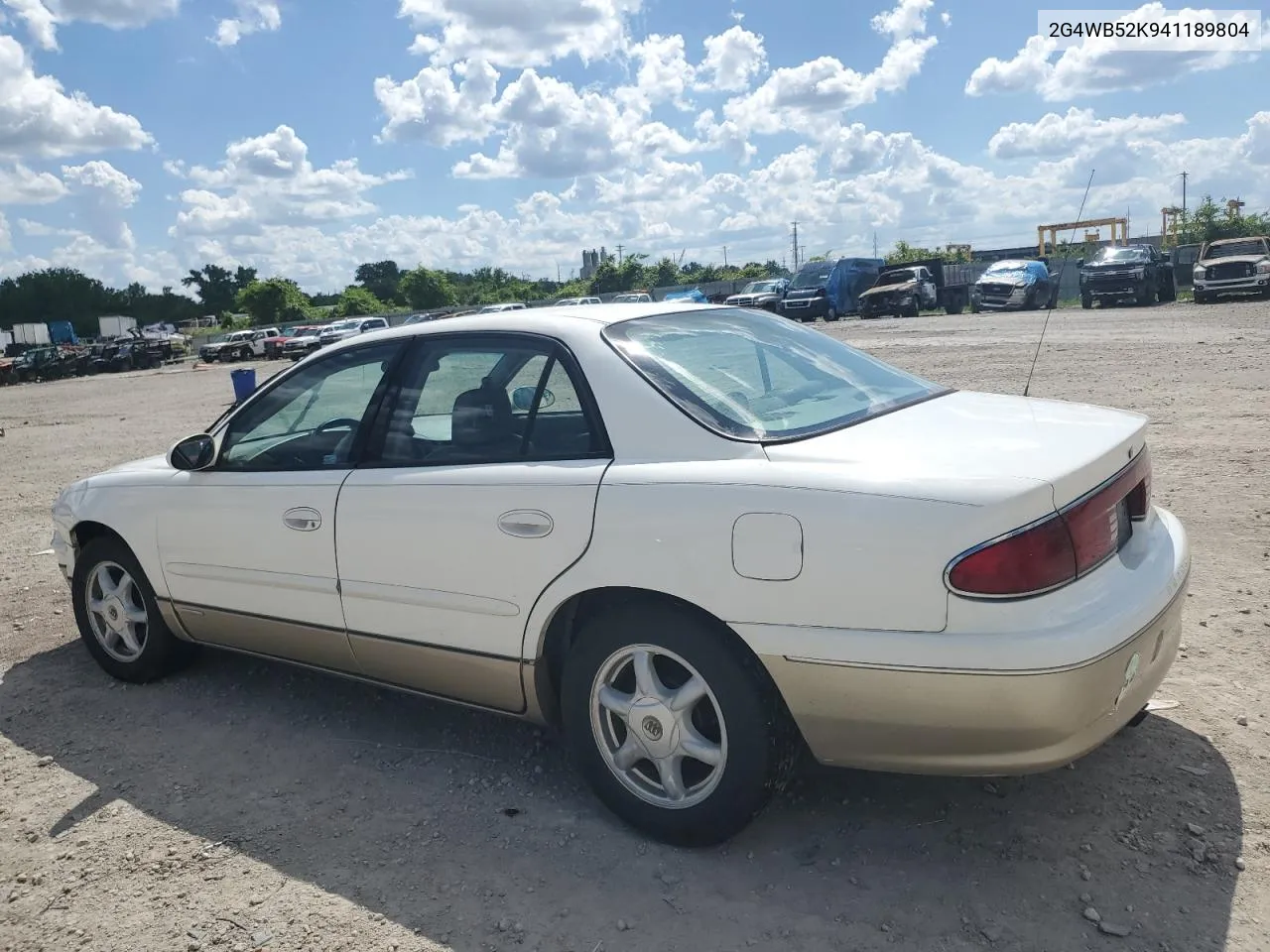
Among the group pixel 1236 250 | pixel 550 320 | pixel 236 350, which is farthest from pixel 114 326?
pixel 550 320

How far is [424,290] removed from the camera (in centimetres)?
8838

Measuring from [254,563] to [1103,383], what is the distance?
11.3 m

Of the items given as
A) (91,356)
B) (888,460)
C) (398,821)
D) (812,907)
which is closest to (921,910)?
(812,907)

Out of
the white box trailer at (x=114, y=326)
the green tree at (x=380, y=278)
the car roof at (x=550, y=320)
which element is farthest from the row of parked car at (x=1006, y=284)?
the green tree at (x=380, y=278)

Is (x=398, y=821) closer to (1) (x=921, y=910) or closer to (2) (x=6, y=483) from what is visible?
(1) (x=921, y=910)

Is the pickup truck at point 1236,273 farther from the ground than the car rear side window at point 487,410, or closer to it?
closer to it

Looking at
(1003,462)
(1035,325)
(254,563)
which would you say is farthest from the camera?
(1035,325)

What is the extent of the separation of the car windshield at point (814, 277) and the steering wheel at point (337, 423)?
32.7 metres

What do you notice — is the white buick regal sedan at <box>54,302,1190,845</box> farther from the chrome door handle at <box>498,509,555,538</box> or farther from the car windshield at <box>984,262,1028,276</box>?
the car windshield at <box>984,262,1028,276</box>

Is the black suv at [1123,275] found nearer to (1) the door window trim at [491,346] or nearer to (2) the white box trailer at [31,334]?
(1) the door window trim at [491,346]

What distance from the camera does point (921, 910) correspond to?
263cm

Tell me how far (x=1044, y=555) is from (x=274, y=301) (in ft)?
287

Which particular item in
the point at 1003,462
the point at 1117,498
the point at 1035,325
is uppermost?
the point at 1003,462

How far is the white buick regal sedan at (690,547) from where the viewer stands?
8.09 feet
